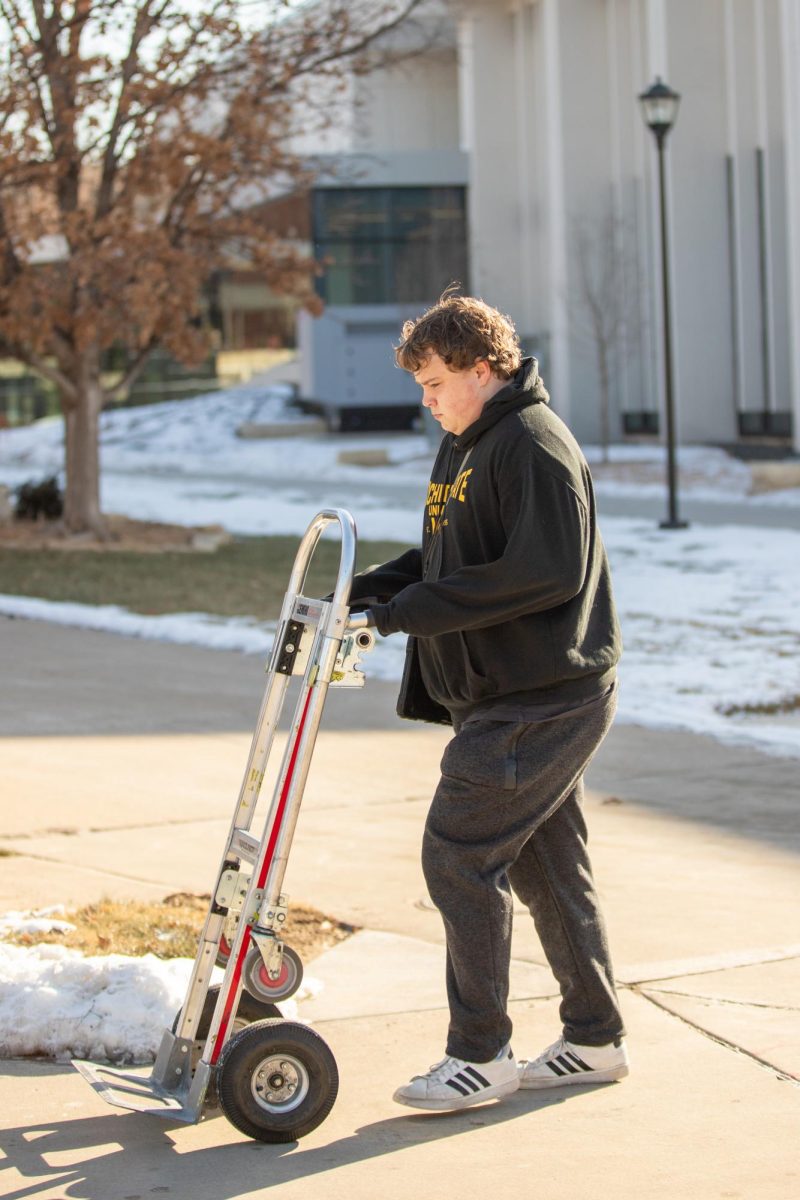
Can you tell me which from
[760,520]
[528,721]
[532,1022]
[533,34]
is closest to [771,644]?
[532,1022]

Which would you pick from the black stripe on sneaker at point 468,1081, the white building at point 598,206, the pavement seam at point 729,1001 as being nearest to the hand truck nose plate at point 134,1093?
the black stripe on sneaker at point 468,1081

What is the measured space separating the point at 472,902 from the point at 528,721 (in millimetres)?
414

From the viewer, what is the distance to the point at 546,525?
3451mm

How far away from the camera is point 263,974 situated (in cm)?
363

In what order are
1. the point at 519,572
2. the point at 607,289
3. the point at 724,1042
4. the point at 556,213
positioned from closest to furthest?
the point at 519,572, the point at 724,1042, the point at 607,289, the point at 556,213

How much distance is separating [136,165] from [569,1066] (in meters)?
14.6

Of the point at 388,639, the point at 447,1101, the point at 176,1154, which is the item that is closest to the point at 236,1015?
the point at 176,1154

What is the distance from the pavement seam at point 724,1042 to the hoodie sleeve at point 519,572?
4.15 feet

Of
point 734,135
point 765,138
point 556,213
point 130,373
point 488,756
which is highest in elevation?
point 734,135

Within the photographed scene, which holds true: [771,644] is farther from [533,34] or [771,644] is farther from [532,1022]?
[533,34]

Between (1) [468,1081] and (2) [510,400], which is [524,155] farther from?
(1) [468,1081]

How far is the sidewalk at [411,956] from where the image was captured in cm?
337

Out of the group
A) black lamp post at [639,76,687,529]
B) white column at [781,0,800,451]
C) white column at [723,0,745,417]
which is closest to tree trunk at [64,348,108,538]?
black lamp post at [639,76,687,529]

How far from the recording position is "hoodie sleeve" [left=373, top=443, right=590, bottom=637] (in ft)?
11.2
